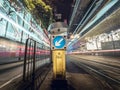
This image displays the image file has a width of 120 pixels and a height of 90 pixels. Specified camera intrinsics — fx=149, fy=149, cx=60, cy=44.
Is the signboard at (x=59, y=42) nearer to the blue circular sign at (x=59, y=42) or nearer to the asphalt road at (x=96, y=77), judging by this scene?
the blue circular sign at (x=59, y=42)

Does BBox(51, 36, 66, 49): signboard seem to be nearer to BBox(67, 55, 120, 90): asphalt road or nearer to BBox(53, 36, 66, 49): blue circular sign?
BBox(53, 36, 66, 49): blue circular sign

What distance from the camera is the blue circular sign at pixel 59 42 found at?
6567mm

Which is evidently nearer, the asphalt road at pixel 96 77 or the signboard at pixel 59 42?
the signboard at pixel 59 42

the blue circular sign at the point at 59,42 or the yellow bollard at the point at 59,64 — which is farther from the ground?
the blue circular sign at the point at 59,42

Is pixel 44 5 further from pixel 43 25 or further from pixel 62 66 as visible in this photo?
pixel 62 66

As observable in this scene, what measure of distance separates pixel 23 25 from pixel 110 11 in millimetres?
12453

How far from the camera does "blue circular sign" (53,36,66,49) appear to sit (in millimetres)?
6567


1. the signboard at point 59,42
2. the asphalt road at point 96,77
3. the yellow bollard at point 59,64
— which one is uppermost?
the signboard at point 59,42

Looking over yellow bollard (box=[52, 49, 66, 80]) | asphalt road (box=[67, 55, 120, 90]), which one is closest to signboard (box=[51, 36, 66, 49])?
yellow bollard (box=[52, 49, 66, 80])

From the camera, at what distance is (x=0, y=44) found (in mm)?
13688

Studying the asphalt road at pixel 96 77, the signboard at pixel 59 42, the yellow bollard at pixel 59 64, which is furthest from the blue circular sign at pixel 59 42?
the asphalt road at pixel 96 77

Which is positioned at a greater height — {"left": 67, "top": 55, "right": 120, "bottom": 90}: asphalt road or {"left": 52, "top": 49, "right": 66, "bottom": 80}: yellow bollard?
{"left": 52, "top": 49, "right": 66, "bottom": 80}: yellow bollard

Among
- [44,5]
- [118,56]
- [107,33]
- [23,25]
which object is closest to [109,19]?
[107,33]

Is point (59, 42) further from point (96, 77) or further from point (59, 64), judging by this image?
point (96, 77)
